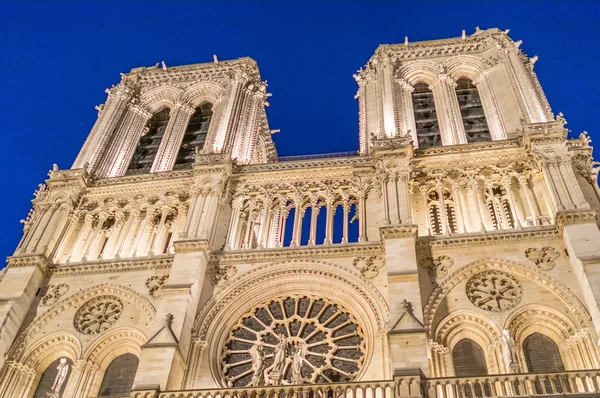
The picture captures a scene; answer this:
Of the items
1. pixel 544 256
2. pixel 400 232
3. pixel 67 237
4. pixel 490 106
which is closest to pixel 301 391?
pixel 400 232

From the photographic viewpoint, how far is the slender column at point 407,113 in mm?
26156

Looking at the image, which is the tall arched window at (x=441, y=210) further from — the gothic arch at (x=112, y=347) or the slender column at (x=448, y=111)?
the gothic arch at (x=112, y=347)

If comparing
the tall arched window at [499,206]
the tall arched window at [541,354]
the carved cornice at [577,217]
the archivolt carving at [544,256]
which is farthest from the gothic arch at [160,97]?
the tall arched window at [541,354]

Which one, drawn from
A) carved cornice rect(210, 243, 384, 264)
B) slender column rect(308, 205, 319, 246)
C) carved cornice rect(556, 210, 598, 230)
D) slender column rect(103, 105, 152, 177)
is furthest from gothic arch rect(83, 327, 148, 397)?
carved cornice rect(556, 210, 598, 230)

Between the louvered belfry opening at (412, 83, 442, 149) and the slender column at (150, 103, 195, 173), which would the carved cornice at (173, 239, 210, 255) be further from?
the louvered belfry opening at (412, 83, 442, 149)

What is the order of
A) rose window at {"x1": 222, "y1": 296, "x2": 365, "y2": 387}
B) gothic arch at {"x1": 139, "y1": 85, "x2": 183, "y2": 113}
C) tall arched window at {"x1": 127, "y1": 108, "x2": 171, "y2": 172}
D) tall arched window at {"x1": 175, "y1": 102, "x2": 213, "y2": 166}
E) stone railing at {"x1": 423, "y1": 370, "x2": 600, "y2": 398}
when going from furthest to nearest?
gothic arch at {"x1": 139, "y1": 85, "x2": 183, "y2": 113} < tall arched window at {"x1": 175, "y1": 102, "x2": 213, "y2": 166} < tall arched window at {"x1": 127, "y1": 108, "x2": 171, "y2": 172} < rose window at {"x1": 222, "y1": 296, "x2": 365, "y2": 387} < stone railing at {"x1": 423, "y1": 370, "x2": 600, "y2": 398}

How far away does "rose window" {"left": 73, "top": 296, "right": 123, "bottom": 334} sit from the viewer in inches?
805

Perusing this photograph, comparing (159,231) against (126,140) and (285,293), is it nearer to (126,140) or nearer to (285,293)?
(285,293)

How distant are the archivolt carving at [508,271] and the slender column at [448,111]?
7.07 m

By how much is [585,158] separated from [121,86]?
781 inches

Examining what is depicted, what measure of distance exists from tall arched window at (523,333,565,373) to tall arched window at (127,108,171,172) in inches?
650

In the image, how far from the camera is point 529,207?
21609 millimetres

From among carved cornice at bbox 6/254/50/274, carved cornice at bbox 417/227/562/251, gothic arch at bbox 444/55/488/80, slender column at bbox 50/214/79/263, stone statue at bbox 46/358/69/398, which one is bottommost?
stone statue at bbox 46/358/69/398

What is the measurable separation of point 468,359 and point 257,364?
5517 mm
